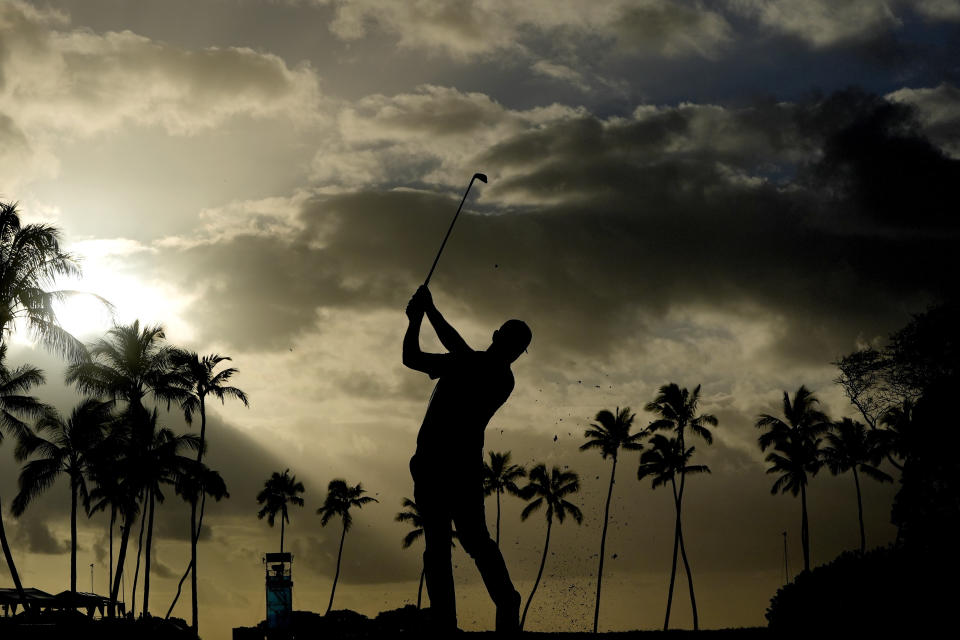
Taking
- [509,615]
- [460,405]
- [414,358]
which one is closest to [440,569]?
[509,615]

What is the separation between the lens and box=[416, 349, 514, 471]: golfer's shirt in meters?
5.03

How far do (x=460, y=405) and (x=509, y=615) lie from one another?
1094 millimetres

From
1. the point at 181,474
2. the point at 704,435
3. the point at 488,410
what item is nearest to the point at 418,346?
the point at 488,410

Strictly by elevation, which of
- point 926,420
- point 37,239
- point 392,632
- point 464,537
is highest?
point 37,239

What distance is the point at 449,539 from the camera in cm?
486

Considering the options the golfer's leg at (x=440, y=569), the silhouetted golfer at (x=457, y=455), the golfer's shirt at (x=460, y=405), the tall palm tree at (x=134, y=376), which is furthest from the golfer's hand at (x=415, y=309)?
the tall palm tree at (x=134, y=376)

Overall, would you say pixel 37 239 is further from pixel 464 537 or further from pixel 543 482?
pixel 543 482

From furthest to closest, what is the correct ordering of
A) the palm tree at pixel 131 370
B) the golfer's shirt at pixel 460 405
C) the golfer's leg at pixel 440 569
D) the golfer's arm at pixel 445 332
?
the palm tree at pixel 131 370 < the golfer's arm at pixel 445 332 < the golfer's shirt at pixel 460 405 < the golfer's leg at pixel 440 569

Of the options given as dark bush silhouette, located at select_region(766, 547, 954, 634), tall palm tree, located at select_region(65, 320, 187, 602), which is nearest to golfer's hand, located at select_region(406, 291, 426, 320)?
dark bush silhouette, located at select_region(766, 547, 954, 634)

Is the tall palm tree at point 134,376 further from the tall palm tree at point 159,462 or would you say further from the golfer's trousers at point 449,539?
the golfer's trousers at point 449,539

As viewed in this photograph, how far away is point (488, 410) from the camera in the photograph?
531 cm

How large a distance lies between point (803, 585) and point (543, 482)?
211 ft

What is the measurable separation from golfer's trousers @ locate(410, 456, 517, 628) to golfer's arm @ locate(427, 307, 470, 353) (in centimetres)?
77

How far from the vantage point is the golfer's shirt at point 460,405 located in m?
5.03
